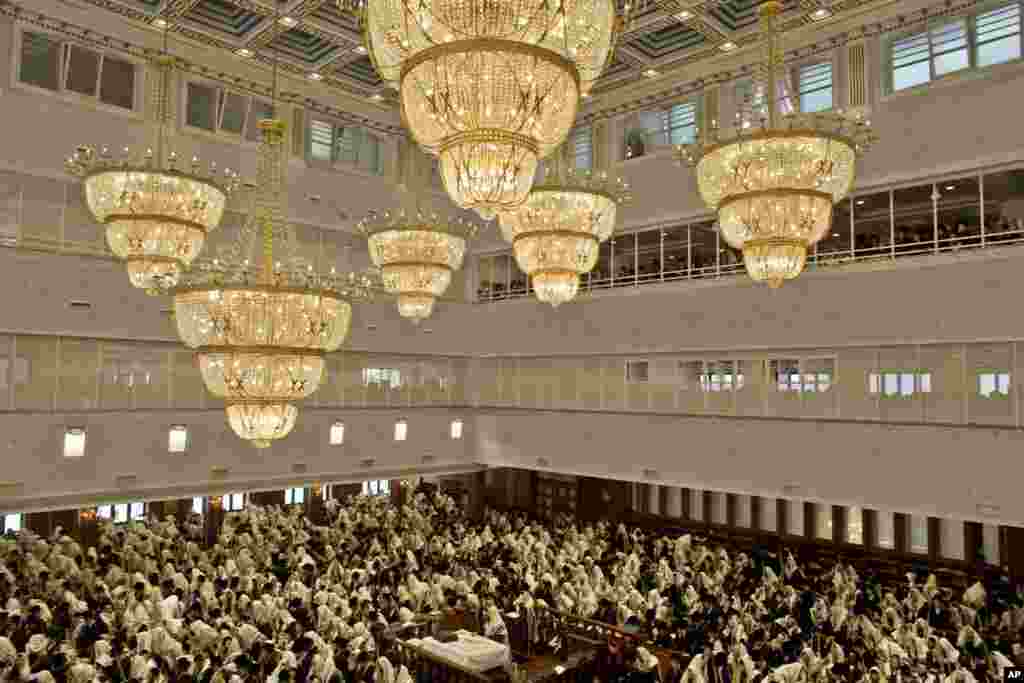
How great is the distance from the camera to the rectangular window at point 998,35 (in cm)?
1089

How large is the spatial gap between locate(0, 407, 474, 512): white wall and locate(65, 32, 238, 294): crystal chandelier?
5776mm

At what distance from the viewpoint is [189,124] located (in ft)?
46.6

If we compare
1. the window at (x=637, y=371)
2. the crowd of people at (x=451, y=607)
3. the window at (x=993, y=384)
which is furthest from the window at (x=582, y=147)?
the window at (x=993, y=384)

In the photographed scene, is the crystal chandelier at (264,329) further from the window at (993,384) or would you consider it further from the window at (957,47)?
the window at (957,47)

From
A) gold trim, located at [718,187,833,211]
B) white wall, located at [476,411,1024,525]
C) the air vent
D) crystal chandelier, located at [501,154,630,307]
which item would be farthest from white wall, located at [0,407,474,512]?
gold trim, located at [718,187,833,211]

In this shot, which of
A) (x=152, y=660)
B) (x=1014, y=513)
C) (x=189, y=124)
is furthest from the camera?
(x=189, y=124)

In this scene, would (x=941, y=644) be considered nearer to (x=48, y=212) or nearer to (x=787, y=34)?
(x=787, y=34)

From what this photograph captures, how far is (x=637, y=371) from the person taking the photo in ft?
49.9

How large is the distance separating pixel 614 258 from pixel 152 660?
36.0 feet

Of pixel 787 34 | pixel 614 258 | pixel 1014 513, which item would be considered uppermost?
pixel 787 34

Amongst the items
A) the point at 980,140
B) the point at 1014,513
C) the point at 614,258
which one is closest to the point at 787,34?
the point at 980,140

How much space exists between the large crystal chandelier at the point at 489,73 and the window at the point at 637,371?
38.3 ft

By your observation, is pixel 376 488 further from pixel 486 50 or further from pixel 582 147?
pixel 486 50

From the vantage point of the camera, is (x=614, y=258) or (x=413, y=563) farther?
(x=614, y=258)
